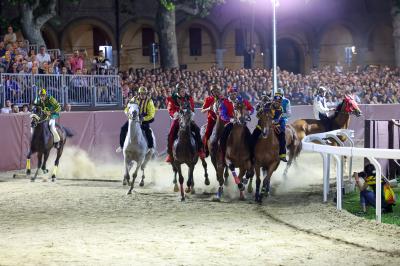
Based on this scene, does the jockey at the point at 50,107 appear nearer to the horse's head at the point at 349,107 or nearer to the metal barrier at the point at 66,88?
the metal barrier at the point at 66,88

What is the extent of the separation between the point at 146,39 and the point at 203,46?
3.77 meters

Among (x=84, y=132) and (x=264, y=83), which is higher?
(x=264, y=83)

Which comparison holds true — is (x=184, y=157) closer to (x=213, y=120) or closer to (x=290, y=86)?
(x=213, y=120)

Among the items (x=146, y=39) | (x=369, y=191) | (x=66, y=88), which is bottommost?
(x=369, y=191)

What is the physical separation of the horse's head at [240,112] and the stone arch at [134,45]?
32011 mm

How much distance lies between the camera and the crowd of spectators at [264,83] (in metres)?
30.7

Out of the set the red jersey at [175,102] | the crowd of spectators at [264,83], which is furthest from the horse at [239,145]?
the crowd of spectators at [264,83]

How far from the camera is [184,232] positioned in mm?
11578

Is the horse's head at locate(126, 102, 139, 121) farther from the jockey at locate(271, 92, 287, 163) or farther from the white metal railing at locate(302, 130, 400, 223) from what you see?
the white metal railing at locate(302, 130, 400, 223)

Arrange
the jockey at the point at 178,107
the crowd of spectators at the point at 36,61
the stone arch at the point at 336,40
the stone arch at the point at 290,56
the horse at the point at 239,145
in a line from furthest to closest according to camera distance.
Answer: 1. the stone arch at the point at 336,40
2. the stone arch at the point at 290,56
3. the crowd of spectators at the point at 36,61
4. the jockey at the point at 178,107
5. the horse at the point at 239,145

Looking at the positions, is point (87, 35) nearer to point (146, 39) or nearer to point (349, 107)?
point (146, 39)

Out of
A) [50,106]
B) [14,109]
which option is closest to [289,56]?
[14,109]

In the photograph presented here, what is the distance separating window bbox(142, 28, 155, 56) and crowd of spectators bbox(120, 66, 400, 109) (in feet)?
40.7

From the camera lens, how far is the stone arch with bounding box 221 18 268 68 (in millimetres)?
49594
